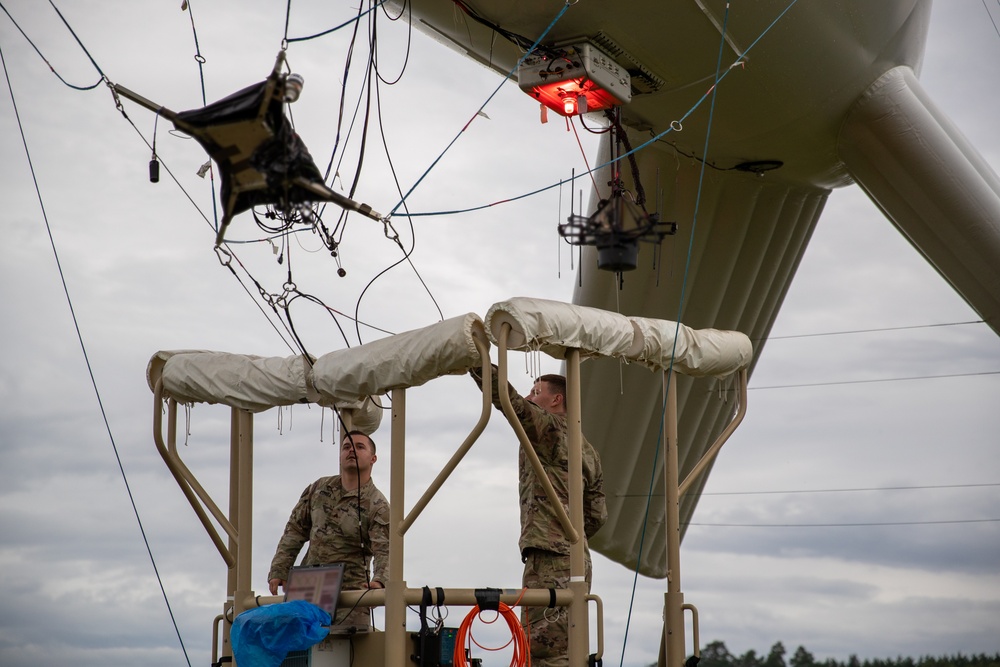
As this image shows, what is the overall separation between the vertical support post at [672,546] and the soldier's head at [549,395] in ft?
1.85

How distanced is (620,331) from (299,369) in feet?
5.56

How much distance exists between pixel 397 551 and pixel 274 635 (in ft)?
2.11

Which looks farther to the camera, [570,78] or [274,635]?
[570,78]

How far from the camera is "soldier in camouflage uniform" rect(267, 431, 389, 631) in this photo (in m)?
6.34

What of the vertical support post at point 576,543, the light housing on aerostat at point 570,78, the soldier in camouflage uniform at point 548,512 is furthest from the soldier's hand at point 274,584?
the light housing on aerostat at point 570,78

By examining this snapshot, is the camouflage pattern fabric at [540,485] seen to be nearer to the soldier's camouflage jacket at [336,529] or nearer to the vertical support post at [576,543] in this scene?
the vertical support post at [576,543]

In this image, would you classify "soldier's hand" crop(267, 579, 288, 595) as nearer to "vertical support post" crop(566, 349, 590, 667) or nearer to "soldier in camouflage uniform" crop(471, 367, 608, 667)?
"soldier in camouflage uniform" crop(471, 367, 608, 667)

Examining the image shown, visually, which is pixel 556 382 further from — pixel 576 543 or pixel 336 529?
pixel 336 529

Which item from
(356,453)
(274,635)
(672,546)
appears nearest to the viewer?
(274,635)

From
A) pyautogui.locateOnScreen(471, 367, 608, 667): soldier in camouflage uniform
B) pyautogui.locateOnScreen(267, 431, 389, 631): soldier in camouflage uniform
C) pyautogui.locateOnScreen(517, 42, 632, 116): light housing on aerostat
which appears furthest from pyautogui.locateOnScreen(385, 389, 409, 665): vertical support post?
pyautogui.locateOnScreen(517, 42, 632, 116): light housing on aerostat

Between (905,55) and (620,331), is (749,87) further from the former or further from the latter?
(620,331)

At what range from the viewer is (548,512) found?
18.9ft

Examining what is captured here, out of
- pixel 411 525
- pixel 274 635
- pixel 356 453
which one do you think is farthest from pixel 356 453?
pixel 274 635

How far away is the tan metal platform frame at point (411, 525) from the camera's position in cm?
488
